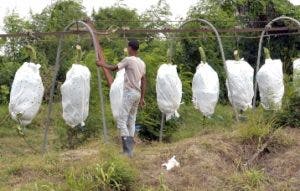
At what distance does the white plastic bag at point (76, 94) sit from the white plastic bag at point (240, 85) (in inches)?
84.8

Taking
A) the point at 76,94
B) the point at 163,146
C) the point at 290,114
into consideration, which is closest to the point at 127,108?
the point at 76,94

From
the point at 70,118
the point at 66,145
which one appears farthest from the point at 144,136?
the point at 70,118

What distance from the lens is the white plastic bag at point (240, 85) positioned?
894 cm

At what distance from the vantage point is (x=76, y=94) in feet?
25.3

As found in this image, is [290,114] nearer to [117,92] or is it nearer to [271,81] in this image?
[271,81]

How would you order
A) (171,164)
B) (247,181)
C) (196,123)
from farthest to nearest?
1. (196,123)
2. (171,164)
3. (247,181)

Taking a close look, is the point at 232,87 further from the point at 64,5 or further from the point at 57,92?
the point at 64,5

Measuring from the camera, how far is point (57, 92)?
12617 mm

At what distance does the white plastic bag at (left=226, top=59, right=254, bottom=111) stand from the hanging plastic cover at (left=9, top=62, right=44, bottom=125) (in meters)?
2.67

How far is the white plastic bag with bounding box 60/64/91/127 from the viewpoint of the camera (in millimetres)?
7727

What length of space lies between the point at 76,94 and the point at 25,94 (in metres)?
0.59

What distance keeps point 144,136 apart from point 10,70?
4757mm

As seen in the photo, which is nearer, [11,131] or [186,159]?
[186,159]

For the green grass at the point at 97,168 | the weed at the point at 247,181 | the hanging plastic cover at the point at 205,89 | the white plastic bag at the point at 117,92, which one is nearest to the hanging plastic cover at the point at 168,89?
the hanging plastic cover at the point at 205,89
